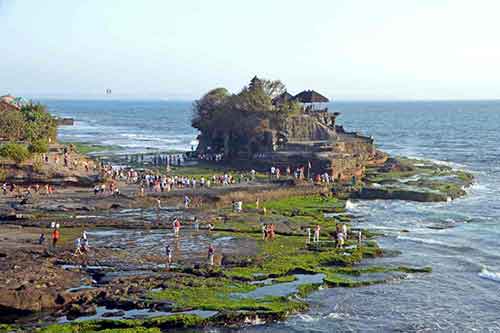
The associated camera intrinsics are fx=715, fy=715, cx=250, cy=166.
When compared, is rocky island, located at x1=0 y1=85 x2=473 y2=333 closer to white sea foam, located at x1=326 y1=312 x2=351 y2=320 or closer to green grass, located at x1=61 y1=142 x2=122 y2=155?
white sea foam, located at x1=326 y1=312 x2=351 y2=320

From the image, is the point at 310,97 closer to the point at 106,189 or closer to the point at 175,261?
the point at 106,189

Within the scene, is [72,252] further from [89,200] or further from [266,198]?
[266,198]

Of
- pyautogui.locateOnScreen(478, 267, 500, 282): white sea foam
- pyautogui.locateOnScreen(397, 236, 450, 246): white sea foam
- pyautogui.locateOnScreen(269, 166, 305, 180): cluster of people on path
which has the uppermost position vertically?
pyautogui.locateOnScreen(269, 166, 305, 180): cluster of people on path

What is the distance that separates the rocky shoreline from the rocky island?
8 cm

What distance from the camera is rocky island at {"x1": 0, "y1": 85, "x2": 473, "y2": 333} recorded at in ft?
98.1

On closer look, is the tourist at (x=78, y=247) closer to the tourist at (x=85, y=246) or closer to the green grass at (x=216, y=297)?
the tourist at (x=85, y=246)

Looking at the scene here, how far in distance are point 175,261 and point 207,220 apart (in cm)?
1139

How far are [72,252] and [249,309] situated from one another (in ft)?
40.6

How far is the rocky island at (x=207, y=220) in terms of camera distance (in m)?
29.9

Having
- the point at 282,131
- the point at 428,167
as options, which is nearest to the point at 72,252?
the point at 282,131

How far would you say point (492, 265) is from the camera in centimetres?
3928

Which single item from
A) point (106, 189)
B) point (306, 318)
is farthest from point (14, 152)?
point (306, 318)

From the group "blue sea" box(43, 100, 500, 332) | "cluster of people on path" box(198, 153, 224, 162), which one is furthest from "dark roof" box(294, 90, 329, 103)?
"blue sea" box(43, 100, 500, 332)

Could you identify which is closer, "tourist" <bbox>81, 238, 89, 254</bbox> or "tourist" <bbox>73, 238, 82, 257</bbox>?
"tourist" <bbox>73, 238, 82, 257</bbox>
